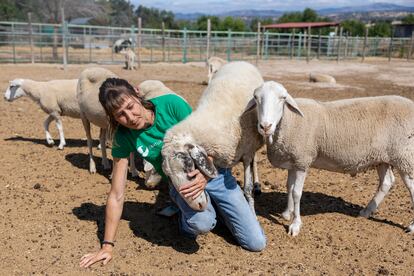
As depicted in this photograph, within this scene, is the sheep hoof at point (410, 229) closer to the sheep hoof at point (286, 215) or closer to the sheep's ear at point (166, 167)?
the sheep hoof at point (286, 215)

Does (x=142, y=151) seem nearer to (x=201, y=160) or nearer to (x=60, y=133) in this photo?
(x=201, y=160)

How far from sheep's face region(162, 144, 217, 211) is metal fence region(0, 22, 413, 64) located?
1510cm

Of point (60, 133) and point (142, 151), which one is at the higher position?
point (142, 151)

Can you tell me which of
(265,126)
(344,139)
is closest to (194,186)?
(265,126)

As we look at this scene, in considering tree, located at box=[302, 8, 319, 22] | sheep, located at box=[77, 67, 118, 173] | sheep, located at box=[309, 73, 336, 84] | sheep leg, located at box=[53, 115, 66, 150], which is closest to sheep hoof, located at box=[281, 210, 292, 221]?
sheep, located at box=[77, 67, 118, 173]

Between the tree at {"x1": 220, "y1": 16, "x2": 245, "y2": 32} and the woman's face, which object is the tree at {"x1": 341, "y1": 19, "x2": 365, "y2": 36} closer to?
the tree at {"x1": 220, "y1": 16, "x2": 245, "y2": 32}

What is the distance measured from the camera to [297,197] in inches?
141

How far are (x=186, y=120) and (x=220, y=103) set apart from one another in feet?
1.24

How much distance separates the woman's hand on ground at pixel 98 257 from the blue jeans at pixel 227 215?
60cm

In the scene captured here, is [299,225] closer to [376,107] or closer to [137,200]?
[376,107]

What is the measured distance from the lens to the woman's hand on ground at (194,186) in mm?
2971

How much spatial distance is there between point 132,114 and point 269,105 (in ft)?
3.12

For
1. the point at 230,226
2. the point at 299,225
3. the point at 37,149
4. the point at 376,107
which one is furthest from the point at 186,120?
the point at 37,149

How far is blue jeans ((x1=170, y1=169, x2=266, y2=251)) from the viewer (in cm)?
326
